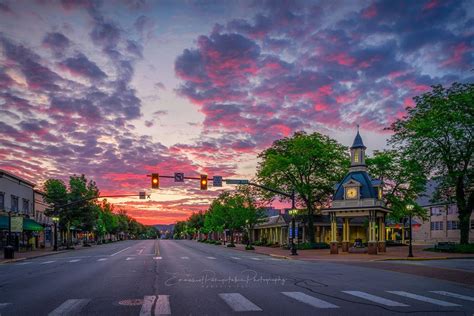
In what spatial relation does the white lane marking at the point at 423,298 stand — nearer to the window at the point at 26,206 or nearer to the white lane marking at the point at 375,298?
→ the white lane marking at the point at 375,298

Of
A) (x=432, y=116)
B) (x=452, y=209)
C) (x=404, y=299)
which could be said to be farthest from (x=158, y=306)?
(x=452, y=209)

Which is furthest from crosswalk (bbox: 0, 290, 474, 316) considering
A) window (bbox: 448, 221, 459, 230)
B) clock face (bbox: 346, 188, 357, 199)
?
window (bbox: 448, 221, 459, 230)

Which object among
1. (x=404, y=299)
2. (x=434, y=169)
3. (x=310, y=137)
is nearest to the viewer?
(x=404, y=299)

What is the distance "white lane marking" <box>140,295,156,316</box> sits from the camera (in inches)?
412

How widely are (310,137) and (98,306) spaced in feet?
167

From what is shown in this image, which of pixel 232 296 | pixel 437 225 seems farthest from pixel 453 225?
pixel 232 296

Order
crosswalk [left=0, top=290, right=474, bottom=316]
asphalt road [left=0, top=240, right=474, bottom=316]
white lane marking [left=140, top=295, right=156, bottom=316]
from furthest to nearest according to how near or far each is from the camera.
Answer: crosswalk [left=0, top=290, right=474, bottom=316] → asphalt road [left=0, top=240, right=474, bottom=316] → white lane marking [left=140, top=295, right=156, bottom=316]

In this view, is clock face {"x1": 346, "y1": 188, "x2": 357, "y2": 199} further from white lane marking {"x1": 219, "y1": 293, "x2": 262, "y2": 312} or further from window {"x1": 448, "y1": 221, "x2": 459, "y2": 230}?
window {"x1": 448, "y1": 221, "x2": 459, "y2": 230}

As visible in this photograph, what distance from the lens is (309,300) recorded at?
12492mm

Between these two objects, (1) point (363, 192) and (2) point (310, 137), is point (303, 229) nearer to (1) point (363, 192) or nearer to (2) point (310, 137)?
(2) point (310, 137)

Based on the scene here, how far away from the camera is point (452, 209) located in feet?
252

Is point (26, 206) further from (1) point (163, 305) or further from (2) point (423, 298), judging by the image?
(2) point (423, 298)

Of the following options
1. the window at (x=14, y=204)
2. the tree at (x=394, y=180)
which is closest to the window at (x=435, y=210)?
the tree at (x=394, y=180)

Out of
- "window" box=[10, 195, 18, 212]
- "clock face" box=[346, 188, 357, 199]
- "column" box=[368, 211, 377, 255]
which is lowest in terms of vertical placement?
"column" box=[368, 211, 377, 255]
